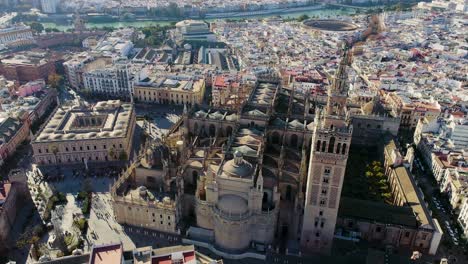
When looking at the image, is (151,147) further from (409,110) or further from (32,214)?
(409,110)

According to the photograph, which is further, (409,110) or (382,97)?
(382,97)

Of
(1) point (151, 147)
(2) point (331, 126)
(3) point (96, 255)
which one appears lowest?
(3) point (96, 255)

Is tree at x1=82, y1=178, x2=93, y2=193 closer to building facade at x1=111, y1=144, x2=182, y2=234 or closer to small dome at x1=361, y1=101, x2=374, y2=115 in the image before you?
building facade at x1=111, y1=144, x2=182, y2=234

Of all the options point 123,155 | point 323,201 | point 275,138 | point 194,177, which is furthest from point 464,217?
point 123,155

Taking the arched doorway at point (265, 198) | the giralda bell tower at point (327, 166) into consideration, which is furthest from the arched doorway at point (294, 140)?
the giralda bell tower at point (327, 166)

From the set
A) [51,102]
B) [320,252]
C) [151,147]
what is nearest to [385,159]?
[320,252]

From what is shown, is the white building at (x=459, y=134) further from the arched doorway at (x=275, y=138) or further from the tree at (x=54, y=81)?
the tree at (x=54, y=81)

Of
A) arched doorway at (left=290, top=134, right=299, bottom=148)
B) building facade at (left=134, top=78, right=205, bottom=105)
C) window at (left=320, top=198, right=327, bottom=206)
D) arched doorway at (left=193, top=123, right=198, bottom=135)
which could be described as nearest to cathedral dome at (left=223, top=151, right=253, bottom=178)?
window at (left=320, top=198, right=327, bottom=206)
